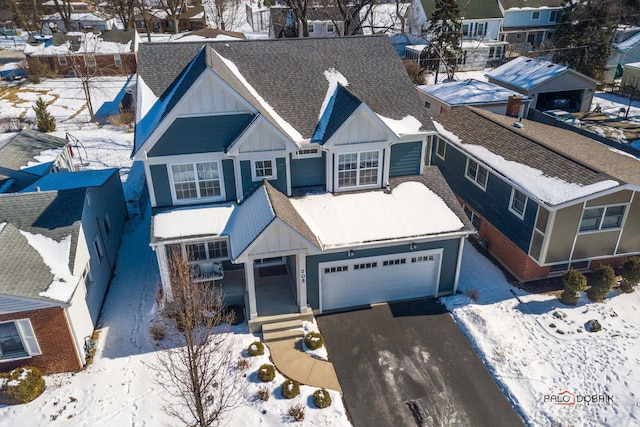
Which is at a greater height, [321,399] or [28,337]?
[28,337]

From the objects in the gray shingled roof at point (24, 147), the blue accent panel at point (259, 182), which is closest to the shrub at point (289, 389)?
the blue accent panel at point (259, 182)

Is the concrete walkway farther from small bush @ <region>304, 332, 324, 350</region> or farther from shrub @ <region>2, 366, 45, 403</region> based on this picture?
shrub @ <region>2, 366, 45, 403</region>

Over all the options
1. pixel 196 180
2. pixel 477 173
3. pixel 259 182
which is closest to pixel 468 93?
pixel 477 173

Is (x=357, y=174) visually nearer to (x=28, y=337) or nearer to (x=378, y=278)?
(x=378, y=278)

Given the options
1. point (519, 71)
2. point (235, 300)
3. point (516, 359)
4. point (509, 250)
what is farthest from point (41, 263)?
point (519, 71)

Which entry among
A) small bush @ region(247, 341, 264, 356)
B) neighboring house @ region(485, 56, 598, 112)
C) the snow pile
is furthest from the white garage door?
neighboring house @ region(485, 56, 598, 112)

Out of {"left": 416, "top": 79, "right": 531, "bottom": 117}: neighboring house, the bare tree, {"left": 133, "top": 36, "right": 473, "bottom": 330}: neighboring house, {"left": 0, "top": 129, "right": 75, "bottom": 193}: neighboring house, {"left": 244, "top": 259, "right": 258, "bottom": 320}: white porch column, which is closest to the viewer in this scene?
the bare tree
